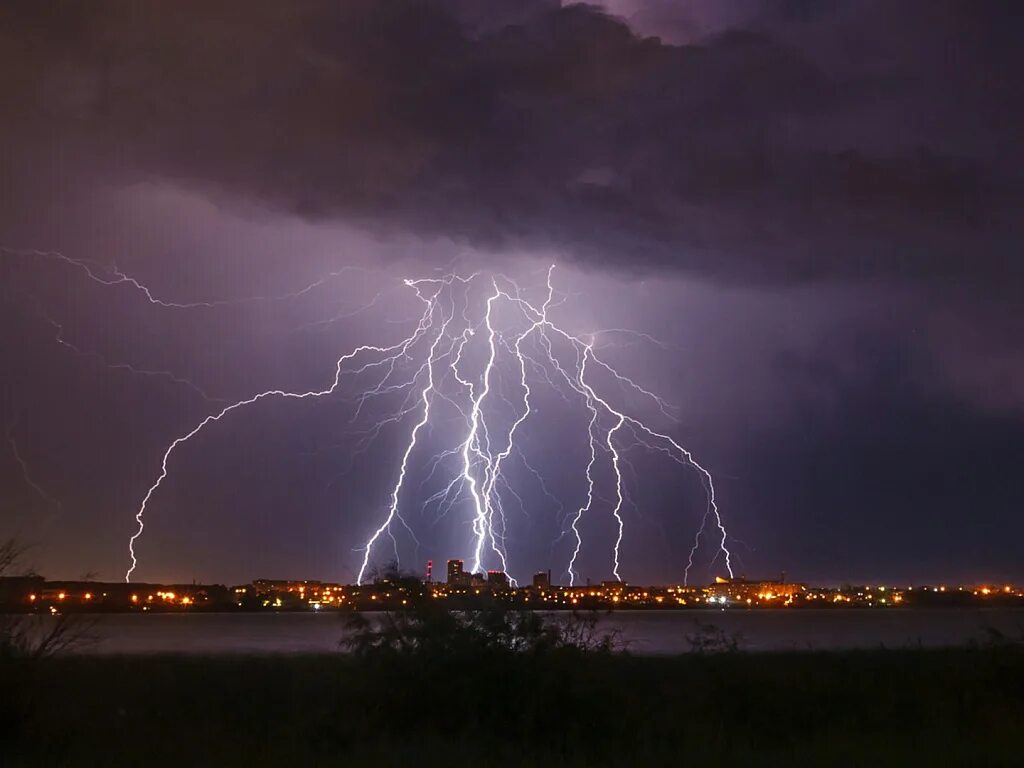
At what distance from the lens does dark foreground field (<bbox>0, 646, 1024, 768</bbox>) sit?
1576 cm

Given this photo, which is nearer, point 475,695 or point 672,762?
point 672,762

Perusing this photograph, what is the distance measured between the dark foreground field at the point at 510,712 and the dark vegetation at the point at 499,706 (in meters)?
0.05

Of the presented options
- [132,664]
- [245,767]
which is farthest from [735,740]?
[132,664]

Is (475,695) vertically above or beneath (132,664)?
beneath

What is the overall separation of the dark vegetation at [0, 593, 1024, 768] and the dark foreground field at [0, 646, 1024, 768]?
0.15 feet

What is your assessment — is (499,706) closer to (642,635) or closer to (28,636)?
(28,636)

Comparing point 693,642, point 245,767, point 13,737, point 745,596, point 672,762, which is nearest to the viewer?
point 245,767

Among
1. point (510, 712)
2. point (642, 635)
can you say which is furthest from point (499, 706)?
point (642, 635)

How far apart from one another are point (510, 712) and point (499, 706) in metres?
0.23

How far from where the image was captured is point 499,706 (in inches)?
789

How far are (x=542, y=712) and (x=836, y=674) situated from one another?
33.0 ft

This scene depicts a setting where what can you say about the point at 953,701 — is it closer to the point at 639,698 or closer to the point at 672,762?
the point at 639,698

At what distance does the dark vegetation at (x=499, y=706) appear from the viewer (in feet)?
52.0

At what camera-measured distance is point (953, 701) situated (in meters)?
23.2
